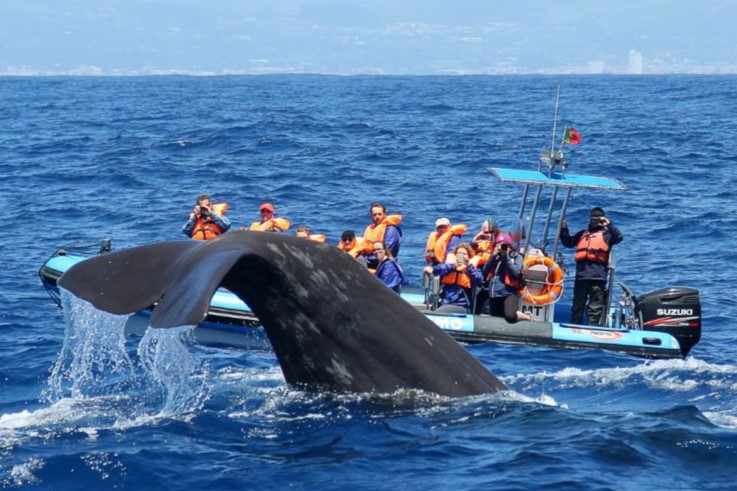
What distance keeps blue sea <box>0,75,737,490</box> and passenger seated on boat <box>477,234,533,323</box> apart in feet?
1.89

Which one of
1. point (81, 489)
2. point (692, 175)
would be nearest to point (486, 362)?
point (81, 489)

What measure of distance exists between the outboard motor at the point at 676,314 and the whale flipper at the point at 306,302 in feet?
27.6

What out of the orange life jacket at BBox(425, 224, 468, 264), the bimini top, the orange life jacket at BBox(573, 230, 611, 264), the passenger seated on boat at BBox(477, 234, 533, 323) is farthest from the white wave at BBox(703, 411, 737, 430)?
the orange life jacket at BBox(425, 224, 468, 264)

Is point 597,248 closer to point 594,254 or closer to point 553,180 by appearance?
point 594,254

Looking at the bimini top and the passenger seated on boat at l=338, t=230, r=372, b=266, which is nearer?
the bimini top

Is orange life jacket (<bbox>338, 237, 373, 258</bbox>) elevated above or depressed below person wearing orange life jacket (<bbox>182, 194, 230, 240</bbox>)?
below

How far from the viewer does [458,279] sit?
58.8ft

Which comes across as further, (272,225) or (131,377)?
(272,225)

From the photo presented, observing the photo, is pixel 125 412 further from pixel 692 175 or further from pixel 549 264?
pixel 692 175

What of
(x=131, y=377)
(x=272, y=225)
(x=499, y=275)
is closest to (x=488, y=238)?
(x=499, y=275)

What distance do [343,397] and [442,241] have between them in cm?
912

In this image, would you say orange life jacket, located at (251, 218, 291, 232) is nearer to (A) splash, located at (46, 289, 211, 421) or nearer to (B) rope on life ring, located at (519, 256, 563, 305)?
(B) rope on life ring, located at (519, 256, 563, 305)

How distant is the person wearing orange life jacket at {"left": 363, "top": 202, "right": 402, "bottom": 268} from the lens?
61.2 ft

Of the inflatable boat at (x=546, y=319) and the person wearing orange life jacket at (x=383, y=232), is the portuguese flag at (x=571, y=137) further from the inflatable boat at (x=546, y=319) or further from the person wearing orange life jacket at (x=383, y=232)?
the person wearing orange life jacket at (x=383, y=232)
